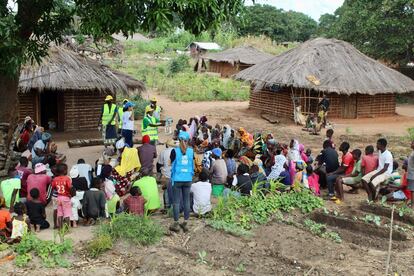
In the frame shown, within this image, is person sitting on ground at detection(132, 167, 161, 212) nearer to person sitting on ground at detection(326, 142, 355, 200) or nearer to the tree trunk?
person sitting on ground at detection(326, 142, 355, 200)

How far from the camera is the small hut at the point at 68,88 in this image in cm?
1545

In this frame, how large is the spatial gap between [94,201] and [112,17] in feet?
10.2

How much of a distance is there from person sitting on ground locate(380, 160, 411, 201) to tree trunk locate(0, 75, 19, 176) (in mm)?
7751

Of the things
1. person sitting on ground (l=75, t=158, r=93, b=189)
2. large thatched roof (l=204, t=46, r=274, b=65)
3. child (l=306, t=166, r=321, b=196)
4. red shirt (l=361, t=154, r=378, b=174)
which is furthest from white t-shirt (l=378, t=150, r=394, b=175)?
large thatched roof (l=204, t=46, r=274, b=65)

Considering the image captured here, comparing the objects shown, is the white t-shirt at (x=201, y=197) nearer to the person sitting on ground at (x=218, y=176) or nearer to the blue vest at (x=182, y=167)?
the blue vest at (x=182, y=167)

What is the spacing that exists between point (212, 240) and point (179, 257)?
72cm

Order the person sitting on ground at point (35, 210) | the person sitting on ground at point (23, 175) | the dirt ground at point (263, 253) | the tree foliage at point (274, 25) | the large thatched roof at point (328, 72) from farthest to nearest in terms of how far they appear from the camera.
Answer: the tree foliage at point (274, 25), the large thatched roof at point (328, 72), the person sitting on ground at point (23, 175), the person sitting on ground at point (35, 210), the dirt ground at point (263, 253)

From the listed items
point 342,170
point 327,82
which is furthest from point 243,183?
point 327,82

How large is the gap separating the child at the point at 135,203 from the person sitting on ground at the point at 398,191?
4.83 metres

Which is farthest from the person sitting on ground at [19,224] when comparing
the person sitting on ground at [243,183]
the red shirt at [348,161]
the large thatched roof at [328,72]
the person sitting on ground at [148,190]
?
the large thatched roof at [328,72]

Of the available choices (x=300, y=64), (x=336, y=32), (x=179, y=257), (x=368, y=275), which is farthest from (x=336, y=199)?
(x=336, y=32)

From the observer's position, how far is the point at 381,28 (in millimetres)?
25797

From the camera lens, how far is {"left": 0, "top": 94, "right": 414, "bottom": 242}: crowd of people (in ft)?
25.3

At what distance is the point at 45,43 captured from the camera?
10555mm
